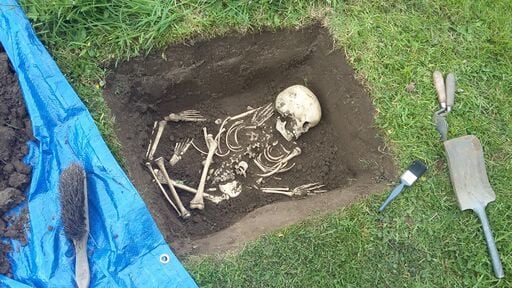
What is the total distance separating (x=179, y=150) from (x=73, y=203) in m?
1.04

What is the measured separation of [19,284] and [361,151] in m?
2.51

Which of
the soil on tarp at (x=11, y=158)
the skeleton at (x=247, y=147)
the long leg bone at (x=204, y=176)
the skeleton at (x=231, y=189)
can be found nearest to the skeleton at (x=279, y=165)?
the skeleton at (x=247, y=147)

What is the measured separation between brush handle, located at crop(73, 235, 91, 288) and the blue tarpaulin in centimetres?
5

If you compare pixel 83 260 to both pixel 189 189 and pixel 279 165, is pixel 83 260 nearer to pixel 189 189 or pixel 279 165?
pixel 189 189

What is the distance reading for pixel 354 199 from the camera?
3744 mm

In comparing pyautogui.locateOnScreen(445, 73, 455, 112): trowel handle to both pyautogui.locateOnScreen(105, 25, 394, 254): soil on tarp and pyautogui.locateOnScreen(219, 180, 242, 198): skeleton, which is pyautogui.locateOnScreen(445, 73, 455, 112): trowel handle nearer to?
pyautogui.locateOnScreen(105, 25, 394, 254): soil on tarp

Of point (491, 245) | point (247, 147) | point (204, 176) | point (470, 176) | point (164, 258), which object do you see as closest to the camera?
point (164, 258)

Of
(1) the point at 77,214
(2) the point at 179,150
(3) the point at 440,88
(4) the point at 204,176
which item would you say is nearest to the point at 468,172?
(3) the point at 440,88

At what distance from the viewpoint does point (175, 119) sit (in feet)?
13.2

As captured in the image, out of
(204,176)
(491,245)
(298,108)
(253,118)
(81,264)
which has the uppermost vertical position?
(298,108)

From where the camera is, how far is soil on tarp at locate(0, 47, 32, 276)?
10.8 ft

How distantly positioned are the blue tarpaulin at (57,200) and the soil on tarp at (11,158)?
0.05m

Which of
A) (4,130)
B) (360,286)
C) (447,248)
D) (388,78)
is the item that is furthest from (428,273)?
(4,130)

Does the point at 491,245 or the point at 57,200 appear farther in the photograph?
the point at 491,245
